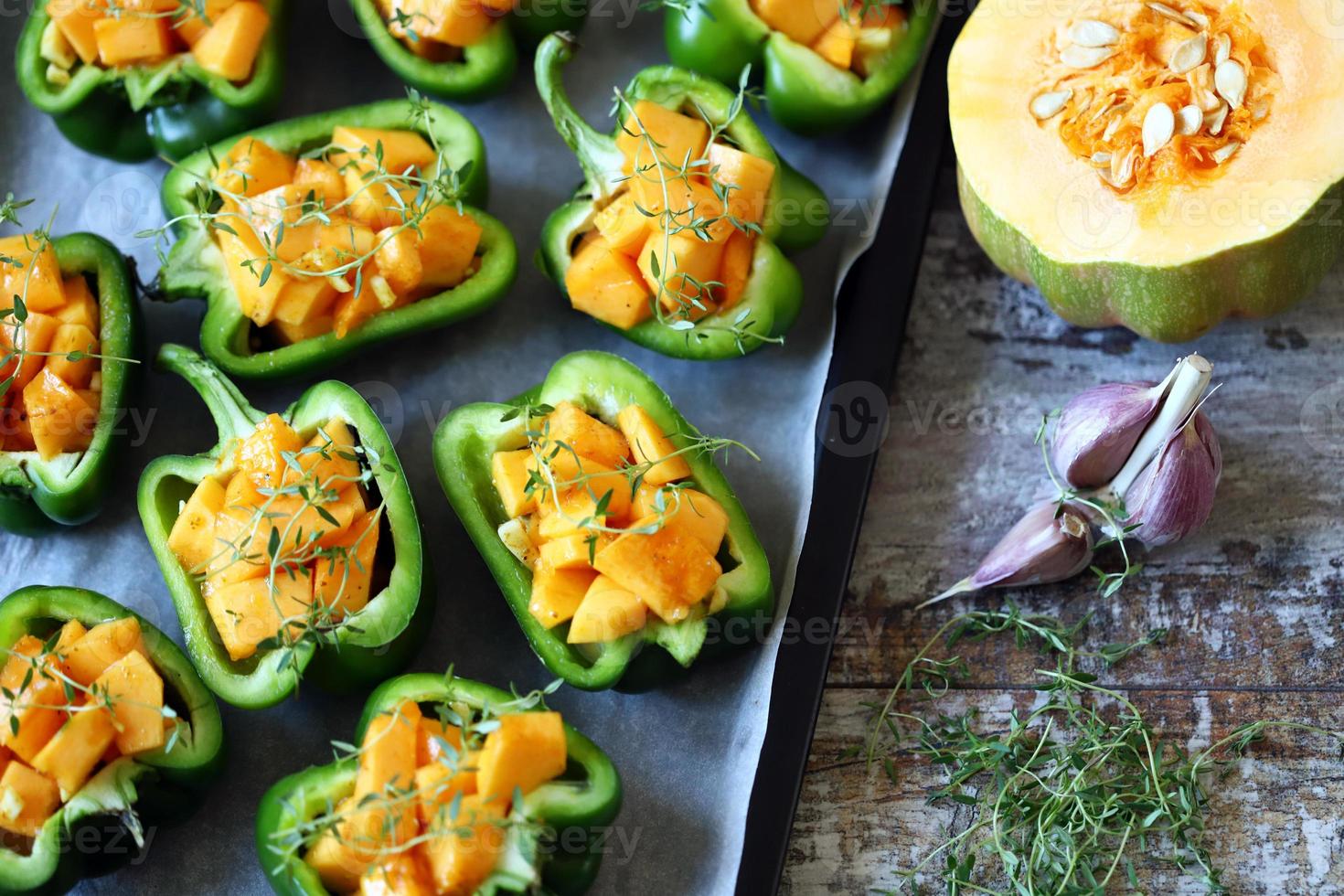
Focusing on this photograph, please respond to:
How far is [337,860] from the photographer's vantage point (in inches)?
80.0

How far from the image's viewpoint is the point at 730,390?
2621mm

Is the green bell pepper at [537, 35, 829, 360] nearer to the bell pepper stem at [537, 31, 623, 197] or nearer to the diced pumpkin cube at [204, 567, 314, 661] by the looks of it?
the bell pepper stem at [537, 31, 623, 197]

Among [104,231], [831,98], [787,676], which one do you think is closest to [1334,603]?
[787,676]

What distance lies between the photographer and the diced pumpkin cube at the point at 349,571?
2205 millimetres

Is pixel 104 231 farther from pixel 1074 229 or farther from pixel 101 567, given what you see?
pixel 1074 229

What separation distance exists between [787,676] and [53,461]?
1.38 metres

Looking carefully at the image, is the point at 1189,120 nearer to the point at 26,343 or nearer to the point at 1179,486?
the point at 1179,486

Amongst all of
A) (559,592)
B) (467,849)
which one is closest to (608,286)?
(559,592)

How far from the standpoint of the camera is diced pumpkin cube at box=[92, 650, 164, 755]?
2.11m

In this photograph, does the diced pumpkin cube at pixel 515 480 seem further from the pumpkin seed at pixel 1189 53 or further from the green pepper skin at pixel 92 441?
the pumpkin seed at pixel 1189 53

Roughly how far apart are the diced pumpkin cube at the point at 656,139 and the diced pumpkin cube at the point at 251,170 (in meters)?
0.66

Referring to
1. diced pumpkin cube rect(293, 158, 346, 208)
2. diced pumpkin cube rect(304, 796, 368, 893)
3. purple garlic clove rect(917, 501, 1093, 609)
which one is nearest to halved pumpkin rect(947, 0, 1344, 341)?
purple garlic clove rect(917, 501, 1093, 609)

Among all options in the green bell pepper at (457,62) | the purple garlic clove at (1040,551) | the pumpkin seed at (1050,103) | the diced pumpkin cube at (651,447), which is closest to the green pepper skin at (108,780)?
the diced pumpkin cube at (651,447)

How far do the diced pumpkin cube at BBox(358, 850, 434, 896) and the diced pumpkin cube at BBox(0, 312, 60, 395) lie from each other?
1104mm
